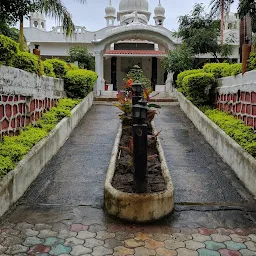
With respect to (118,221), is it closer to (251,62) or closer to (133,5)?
(251,62)

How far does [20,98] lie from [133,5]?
876 inches

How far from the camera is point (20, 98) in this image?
7.52 meters

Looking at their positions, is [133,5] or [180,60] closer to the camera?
[180,60]

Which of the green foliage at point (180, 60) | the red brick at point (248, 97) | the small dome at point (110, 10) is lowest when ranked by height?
the red brick at point (248, 97)

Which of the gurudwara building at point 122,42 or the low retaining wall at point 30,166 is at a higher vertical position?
the gurudwara building at point 122,42

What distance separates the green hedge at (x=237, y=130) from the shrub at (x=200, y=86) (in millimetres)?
1695

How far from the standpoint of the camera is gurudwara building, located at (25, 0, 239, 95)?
18.6 meters

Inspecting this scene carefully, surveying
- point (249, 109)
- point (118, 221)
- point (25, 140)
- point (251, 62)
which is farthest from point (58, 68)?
point (118, 221)

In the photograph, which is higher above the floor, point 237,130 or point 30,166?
point 237,130

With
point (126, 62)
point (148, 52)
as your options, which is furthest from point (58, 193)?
point (126, 62)

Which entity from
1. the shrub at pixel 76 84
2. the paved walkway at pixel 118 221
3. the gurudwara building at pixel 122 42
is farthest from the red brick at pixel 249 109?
the gurudwara building at pixel 122 42

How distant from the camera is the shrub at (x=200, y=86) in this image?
452 inches

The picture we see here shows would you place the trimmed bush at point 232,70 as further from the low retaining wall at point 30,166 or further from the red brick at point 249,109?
the low retaining wall at point 30,166

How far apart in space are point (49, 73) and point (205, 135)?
4999 mm
